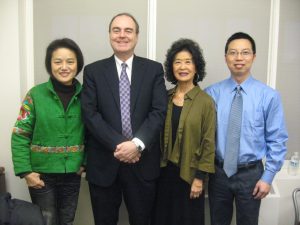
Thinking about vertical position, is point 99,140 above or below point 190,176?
Answer: above

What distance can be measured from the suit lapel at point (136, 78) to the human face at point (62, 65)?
374mm

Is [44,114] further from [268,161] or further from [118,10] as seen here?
[268,161]

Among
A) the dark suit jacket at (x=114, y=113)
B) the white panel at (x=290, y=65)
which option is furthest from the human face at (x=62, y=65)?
the white panel at (x=290, y=65)

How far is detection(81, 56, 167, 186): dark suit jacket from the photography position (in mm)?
1680

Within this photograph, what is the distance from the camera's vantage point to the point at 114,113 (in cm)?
171

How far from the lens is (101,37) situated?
7.46 feet

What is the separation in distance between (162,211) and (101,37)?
139cm

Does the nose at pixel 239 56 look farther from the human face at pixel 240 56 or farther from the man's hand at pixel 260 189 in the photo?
the man's hand at pixel 260 189

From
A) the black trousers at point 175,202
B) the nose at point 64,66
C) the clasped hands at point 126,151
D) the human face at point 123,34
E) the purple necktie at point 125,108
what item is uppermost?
the human face at point 123,34

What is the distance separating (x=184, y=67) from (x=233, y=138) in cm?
54

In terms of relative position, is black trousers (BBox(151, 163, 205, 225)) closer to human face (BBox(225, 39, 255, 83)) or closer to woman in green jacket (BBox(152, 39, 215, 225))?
woman in green jacket (BBox(152, 39, 215, 225))

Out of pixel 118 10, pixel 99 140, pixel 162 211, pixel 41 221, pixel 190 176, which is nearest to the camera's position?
pixel 41 221

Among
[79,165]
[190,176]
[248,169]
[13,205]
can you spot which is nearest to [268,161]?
[248,169]

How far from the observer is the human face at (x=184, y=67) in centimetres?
183
